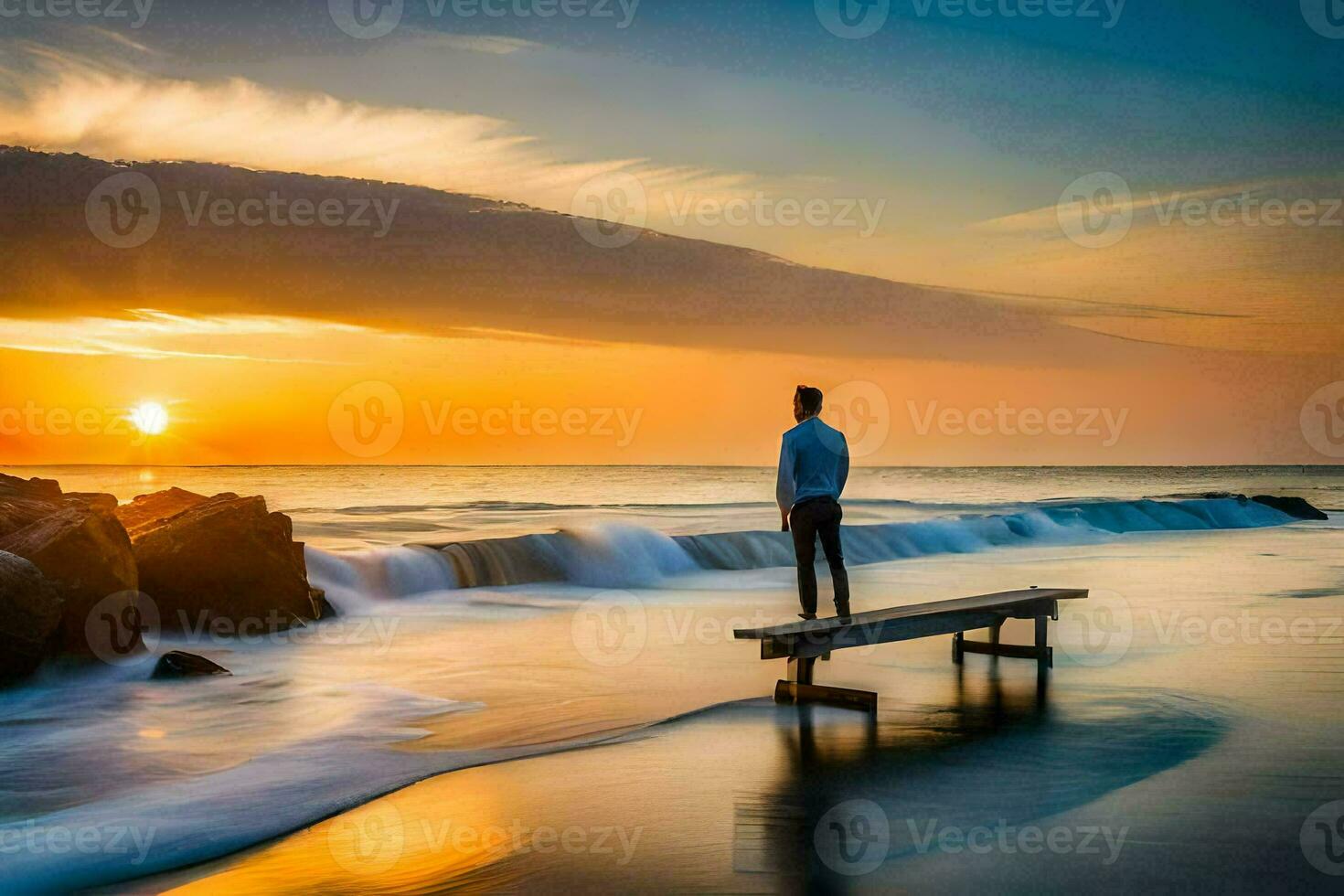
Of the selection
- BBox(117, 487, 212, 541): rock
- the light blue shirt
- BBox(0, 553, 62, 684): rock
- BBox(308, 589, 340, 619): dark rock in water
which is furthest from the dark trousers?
BBox(117, 487, 212, 541): rock

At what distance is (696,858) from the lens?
6.08 meters

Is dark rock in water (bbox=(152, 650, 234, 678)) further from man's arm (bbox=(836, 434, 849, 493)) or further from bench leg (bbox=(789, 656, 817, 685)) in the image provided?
man's arm (bbox=(836, 434, 849, 493))

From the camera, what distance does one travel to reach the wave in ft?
67.5

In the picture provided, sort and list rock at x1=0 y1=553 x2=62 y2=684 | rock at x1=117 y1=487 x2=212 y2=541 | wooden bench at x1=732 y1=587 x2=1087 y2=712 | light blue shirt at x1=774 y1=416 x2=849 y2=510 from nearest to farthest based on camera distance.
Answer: wooden bench at x1=732 y1=587 x2=1087 y2=712
light blue shirt at x1=774 y1=416 x2=849 y2=510
rock at x1=0 y1=553 x2=62 y2=684
rock at x1=117 y1=487 x2=212 y2=541

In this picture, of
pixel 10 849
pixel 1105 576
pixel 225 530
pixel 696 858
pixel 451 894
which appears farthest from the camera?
pixel 1105 576

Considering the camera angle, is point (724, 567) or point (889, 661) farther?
point (724, 567)

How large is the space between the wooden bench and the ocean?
0.29m

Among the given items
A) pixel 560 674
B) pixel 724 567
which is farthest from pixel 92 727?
pixel 724 567

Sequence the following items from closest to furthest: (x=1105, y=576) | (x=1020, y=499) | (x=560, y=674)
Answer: (x=560, y=674)
(x=1105, y=576)
(x=1020, y=499)

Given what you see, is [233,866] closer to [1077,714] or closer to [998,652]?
[1077,714]

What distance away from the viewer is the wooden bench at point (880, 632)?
31.5 feet

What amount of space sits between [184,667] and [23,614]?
1714 mm

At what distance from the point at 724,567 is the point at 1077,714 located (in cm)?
1715

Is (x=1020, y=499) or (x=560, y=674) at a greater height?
(x=1020, y=499)
